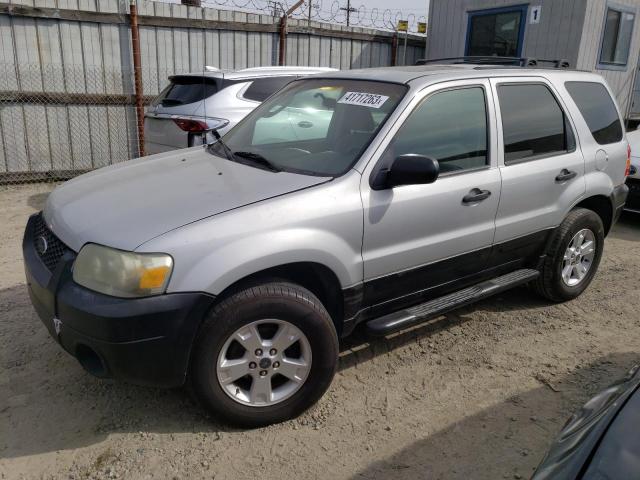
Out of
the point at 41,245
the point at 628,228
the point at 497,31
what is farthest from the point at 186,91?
the point at 497,31

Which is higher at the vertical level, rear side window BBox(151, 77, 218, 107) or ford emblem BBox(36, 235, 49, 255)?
rear side window BBox(151, 77, 218, 107)

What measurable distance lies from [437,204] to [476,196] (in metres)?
0.35

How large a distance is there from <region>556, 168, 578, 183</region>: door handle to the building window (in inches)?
296

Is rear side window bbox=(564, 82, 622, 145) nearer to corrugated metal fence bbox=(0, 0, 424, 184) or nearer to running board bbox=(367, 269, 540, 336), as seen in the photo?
running board bbox=(367, 269, 540, 336)

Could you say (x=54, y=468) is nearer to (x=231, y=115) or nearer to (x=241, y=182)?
(x=241, y=182)

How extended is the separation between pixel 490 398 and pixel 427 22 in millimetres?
10512

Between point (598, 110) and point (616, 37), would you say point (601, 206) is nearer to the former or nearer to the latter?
point (598, 110)

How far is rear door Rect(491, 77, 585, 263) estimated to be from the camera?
149 inches

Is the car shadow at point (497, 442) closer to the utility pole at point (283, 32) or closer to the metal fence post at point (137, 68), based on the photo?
the metal fence post at point (137, 68)

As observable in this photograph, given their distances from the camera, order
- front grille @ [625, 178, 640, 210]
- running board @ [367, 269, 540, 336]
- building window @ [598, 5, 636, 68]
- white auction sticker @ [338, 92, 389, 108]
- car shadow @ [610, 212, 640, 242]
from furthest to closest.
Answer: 1. building window @ [598, 5, 636, 68]
2. front grille @ [625, 178, 640, 210]
3. car shadow @ [610, 212, 640, 242]
4. white auction sticker @ [338, 92, 389, 108]
5. running board @ [367, 269, 540, 336]

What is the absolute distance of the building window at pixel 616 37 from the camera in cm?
1020

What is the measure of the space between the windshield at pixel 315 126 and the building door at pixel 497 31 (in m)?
7.98

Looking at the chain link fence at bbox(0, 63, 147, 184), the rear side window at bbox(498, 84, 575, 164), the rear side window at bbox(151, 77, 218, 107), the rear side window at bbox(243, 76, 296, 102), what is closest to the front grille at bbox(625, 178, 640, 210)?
the rear side window at bbox(498, 84, 575, 164)

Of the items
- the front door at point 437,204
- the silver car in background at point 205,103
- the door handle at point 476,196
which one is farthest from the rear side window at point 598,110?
the silver car in background at point 205,103
